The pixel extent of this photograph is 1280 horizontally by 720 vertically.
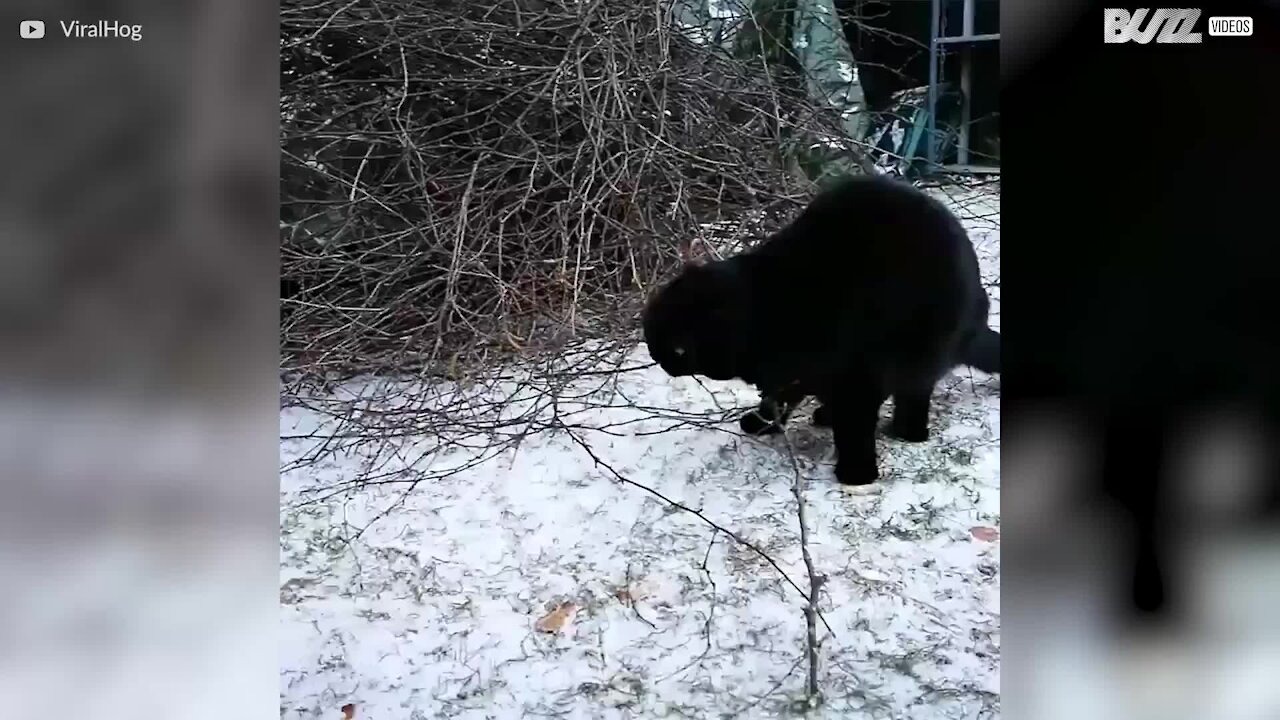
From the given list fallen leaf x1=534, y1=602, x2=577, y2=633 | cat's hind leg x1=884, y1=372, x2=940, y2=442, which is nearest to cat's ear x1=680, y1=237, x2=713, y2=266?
cat's hind leg x1=884, y1=372, x2=940, y2=442

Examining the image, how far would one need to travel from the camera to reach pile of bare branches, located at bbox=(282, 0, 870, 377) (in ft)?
4.42

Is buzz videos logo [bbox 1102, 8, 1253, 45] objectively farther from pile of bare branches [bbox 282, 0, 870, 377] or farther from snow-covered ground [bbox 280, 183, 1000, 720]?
pile of bare branches [bbox 282, 0, 870, 377]

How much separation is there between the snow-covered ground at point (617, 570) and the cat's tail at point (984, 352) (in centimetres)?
2

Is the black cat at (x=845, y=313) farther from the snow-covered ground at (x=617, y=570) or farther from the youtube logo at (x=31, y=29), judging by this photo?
the youtube logo at (x=31, y=29)

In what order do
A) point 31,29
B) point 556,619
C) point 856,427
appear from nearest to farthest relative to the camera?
point 31,29
point 556,619
point 856,427

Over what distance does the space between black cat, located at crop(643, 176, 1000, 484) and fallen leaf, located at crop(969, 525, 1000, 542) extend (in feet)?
0.54

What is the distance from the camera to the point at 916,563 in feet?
4.38

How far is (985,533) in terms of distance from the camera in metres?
1.31

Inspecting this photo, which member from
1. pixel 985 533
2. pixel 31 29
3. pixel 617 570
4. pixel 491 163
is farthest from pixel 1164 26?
pixel 31 29

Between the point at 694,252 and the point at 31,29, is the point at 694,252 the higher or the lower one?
the lower one

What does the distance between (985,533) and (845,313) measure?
1.34 feet

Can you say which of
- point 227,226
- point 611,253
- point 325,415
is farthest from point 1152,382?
point 227,226

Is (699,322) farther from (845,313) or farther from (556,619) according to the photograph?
(556,619)

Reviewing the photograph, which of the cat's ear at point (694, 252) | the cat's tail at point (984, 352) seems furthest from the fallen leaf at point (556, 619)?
the cat's tail at point (984, 352)
